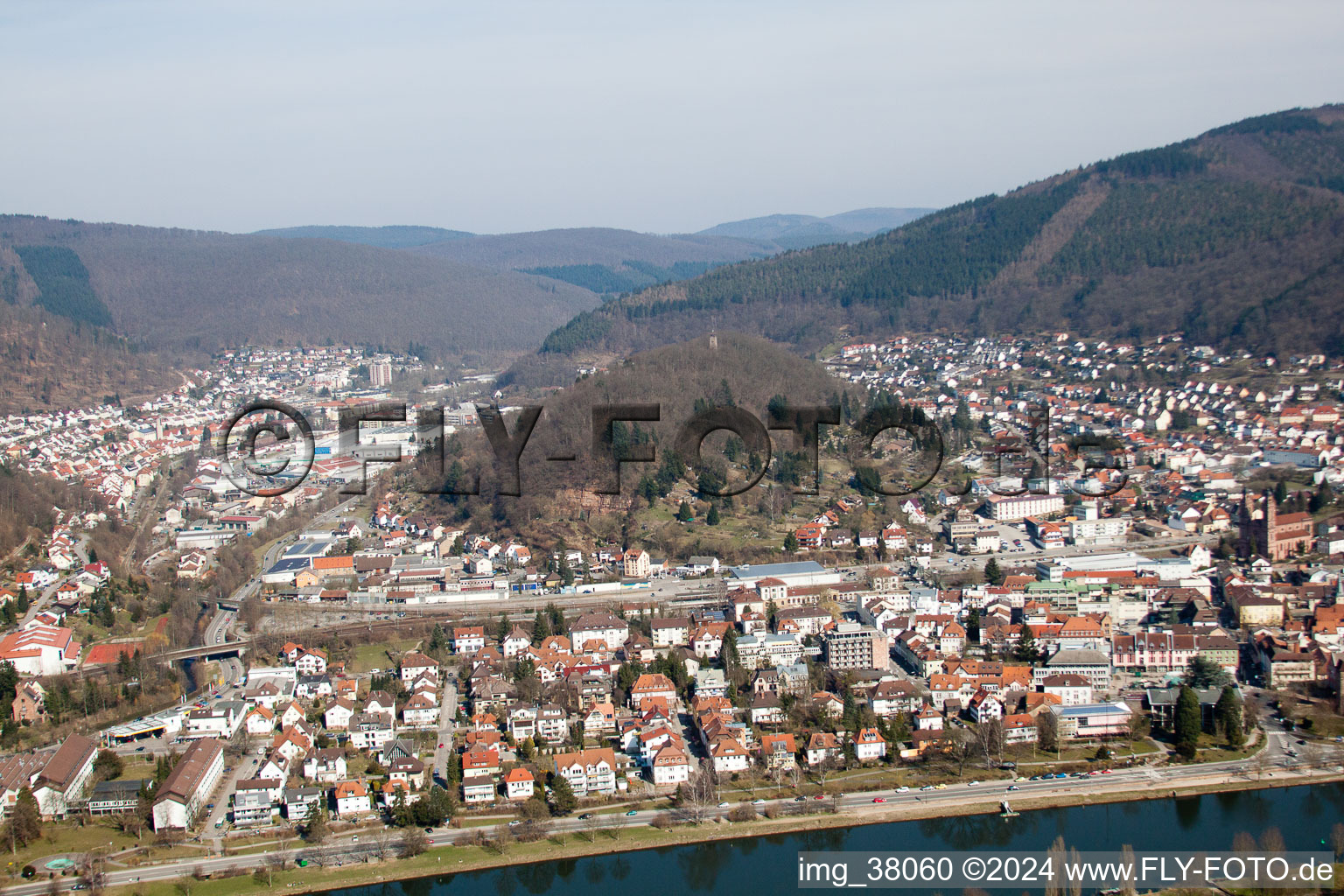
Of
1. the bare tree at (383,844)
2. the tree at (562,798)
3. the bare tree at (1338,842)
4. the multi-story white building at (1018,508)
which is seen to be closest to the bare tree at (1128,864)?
the bare tree at (1338,842)

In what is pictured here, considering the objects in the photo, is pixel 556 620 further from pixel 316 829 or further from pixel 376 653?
pixel 316 829

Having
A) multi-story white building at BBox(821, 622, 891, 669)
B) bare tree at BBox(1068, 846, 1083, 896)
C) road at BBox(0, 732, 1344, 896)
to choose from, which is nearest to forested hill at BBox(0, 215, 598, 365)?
multi-story white building at BBox(821, 622, 891, 669)

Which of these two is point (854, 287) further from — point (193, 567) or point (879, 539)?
point (193, 567)

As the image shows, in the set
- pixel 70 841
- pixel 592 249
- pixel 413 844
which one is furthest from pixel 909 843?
pixel 592 249

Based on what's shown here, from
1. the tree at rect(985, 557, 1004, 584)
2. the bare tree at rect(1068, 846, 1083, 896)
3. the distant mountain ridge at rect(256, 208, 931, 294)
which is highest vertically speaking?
the distant mountain ridge at rect(256, 208, 931, 294)

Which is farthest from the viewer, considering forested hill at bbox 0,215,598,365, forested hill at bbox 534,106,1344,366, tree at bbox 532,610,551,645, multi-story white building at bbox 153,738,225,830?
forested hill at bbox 0,215,598,365

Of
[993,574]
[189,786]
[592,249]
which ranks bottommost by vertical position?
[189,786]

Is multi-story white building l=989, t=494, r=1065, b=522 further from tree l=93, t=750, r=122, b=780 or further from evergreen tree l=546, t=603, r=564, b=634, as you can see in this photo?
tree l=93, t=750, r=122, b=780
